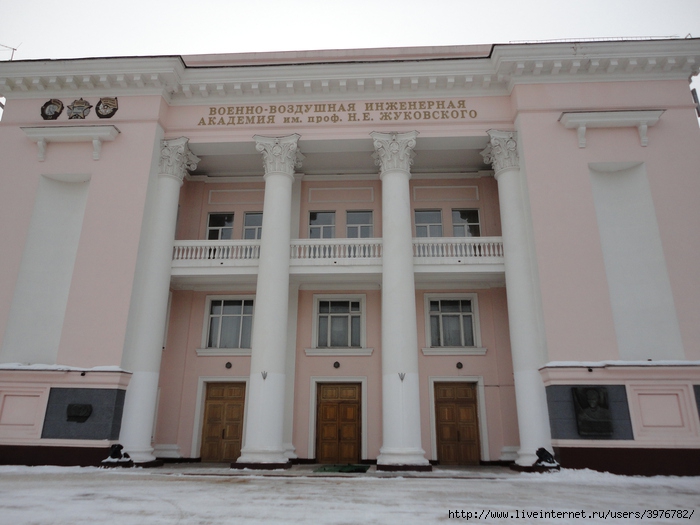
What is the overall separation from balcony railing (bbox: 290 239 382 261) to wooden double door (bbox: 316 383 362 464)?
367cm

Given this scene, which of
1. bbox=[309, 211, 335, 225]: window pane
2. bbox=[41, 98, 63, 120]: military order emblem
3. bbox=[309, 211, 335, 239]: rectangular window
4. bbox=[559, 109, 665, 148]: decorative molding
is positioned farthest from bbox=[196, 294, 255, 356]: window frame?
bbox=[559, 109, 665, 148]: decorative molding

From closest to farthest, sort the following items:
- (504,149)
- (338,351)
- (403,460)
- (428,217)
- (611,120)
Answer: (403,460), (611,120), (504,149), (338,351), (428,217)

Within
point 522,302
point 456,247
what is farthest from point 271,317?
point 522,302

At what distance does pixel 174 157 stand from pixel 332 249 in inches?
198

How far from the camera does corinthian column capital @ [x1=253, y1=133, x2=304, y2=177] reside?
13.8m

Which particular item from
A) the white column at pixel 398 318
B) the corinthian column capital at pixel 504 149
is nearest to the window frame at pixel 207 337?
the white column at pixel 398 318

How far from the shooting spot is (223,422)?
1401 centimetres

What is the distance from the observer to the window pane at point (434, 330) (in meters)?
14.4

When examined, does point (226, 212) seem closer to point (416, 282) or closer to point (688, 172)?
point (416, 282)

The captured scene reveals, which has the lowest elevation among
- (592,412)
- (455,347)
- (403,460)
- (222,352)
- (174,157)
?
(403,460)

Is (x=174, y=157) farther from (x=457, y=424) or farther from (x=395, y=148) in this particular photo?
(x=457, y=424)

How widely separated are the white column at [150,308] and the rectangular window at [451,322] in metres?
7.50

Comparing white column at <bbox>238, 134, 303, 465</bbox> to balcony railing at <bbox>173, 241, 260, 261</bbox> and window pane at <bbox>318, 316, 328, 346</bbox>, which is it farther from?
window pane at <bbox>318, 316, 328, 346</bbox>

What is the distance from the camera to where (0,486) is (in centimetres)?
805
